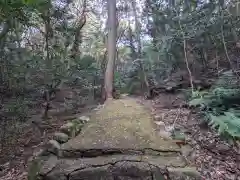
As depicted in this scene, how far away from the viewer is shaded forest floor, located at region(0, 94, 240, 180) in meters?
3.81

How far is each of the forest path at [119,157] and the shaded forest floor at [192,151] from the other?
43cm

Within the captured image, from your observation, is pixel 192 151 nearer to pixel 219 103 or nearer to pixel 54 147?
pixel 219 103

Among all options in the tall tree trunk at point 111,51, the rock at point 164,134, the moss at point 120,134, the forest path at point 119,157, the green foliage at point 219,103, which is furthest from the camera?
the tall tree trunk at point 111,51

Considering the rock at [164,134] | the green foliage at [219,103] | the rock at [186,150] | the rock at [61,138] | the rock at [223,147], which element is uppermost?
the green foliage at [219,103]

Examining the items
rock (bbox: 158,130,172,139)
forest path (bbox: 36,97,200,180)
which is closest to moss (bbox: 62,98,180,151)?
forest path (bbox: 36,97,200,180)

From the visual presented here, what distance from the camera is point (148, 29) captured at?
1155cm

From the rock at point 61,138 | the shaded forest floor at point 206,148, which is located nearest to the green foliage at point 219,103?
the shaded forest floor at point 206,148

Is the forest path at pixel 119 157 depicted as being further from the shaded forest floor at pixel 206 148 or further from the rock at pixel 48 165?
the shaded forest floor at pixel 206 148

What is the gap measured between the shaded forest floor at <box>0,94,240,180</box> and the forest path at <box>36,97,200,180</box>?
43 cm

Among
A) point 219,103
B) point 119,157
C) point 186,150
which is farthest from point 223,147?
point 119,157

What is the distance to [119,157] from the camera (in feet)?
11.5

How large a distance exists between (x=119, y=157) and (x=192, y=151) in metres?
1.25

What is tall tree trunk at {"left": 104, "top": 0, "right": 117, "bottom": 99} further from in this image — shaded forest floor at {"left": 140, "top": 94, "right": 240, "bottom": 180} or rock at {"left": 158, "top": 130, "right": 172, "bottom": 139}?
rock at {"left": 158, "top": 130, "right": 172, "bottom": 139}

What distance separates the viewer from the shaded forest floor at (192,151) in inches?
150
